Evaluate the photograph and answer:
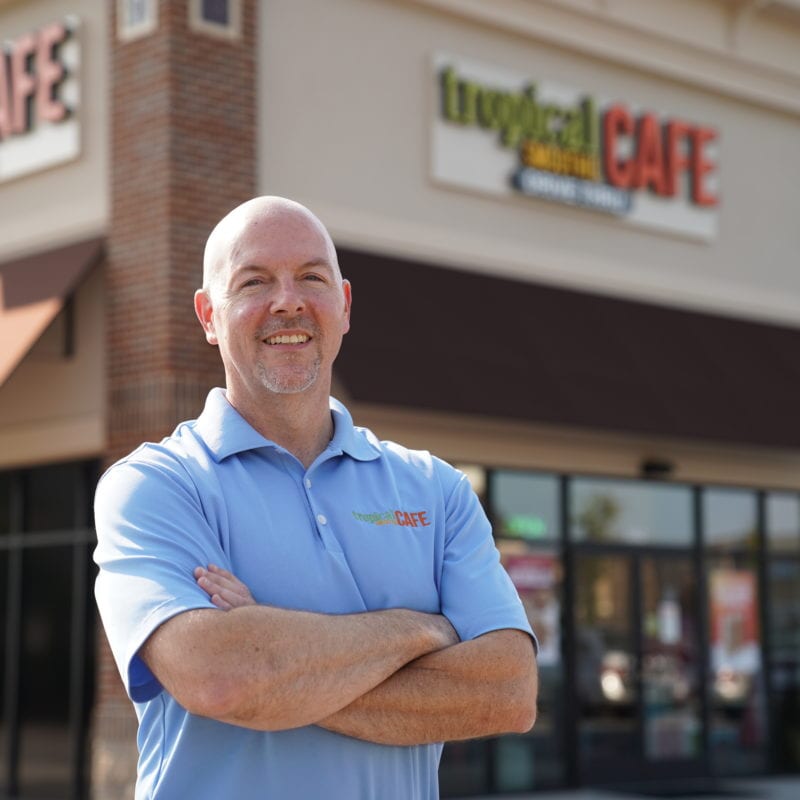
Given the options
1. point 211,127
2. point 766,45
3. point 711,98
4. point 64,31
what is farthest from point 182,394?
point 766,45

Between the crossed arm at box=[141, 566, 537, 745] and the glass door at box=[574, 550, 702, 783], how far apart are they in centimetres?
1284

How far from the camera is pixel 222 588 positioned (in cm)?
276

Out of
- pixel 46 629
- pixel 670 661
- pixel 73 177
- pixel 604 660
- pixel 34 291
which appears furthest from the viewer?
pixel 670 661

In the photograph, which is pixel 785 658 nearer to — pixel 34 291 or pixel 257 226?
pixel 34 291

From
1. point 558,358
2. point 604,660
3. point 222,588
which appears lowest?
point 604,660

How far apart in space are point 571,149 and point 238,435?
12.7 m

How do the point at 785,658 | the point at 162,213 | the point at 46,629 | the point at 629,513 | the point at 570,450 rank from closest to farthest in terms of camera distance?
the point at 162,213, the point at 46,629, the point at 570,450, the point at 629,513, the point at 785,658

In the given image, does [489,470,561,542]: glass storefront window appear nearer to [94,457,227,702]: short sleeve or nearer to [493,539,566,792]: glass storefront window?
[493,539,566,792]: glass storefront window

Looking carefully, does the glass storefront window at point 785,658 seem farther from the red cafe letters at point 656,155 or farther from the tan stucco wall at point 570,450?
the red cafe letters at point 656,155

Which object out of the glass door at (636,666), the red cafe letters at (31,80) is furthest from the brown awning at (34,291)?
the glass door at (636,666)

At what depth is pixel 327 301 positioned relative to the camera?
3.04 m

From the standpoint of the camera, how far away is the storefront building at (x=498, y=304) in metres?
12.8

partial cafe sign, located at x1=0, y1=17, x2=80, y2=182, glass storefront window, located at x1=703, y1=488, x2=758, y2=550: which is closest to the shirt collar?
partial cafe sign, located at x1=0, y1=17, x2=80, y2=182

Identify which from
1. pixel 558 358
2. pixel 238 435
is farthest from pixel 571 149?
pixel 238 435
